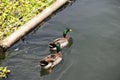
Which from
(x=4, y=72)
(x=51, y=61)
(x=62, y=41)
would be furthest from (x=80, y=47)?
(x=4, y=72)

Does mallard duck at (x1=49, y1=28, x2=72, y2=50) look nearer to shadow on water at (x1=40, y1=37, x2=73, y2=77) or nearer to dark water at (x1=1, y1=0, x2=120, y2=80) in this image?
Result: dark water at (x1=1, y1=0, x2=120, y2=80)

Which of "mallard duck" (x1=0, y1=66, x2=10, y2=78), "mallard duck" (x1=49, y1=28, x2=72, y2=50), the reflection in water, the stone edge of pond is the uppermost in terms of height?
the stone edge of pond

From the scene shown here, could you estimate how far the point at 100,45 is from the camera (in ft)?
53.9

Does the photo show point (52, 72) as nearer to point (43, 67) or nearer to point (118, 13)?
point (43, 67)

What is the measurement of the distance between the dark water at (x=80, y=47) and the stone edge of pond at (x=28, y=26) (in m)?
0.39

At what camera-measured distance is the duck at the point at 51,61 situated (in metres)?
14.2

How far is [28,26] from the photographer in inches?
667

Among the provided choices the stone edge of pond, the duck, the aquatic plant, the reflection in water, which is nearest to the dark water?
the reflection in water

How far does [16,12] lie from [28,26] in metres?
2.39

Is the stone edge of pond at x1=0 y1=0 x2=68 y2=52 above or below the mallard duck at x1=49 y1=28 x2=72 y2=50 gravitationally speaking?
above

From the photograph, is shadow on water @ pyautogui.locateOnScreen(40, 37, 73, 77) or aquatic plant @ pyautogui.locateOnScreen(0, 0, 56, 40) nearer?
shadow on water @ pyautogui.locateOnScreen(40, 37, 73, 77)

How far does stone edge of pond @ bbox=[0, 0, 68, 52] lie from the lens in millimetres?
15394

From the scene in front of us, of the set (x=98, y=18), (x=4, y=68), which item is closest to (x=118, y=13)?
(x=98, y=18)

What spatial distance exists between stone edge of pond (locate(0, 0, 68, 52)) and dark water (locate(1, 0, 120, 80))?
1.27 feet
